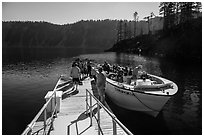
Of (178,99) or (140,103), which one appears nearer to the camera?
(140,103)

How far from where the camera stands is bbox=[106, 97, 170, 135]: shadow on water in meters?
9.91

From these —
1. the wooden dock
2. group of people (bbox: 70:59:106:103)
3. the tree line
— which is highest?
the tree line

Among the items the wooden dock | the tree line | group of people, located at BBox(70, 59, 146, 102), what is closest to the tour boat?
group of people, located at BBox(70, 59, 146, 102)

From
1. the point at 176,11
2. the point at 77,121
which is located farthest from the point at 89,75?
the point at 176,11

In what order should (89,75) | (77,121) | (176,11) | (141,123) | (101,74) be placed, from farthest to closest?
(176,11) < (89,75) < (141,123) < (101,74) < (77,121)

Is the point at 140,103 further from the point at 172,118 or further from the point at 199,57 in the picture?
the point at 199,57

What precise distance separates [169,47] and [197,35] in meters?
13.4

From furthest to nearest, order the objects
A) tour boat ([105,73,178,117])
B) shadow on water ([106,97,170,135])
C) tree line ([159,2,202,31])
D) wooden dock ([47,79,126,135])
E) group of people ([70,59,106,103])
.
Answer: tree line ([159,2,202,31]) < group of people ([70,59,106,103]) < tour boat ([105,73,178,117]) < shadow on water ([106,97,170,135]) < wooden dock ([47,79,126,135])

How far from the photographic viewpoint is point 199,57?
46.6 m

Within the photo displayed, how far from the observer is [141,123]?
420 inches

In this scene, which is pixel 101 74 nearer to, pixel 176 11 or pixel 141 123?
pixel 141 123

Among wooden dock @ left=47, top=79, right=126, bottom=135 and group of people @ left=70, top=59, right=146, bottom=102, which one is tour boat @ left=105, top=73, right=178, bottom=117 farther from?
wooden dock @ left=47, top=79, right=126, bottom=135

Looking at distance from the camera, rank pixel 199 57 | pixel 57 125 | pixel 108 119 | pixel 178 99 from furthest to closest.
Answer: pixel 199 57 < pixel 178 99 < pixel 108 119 < pixel 57 125

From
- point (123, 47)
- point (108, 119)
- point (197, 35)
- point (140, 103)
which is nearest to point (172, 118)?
point (140, 103)
